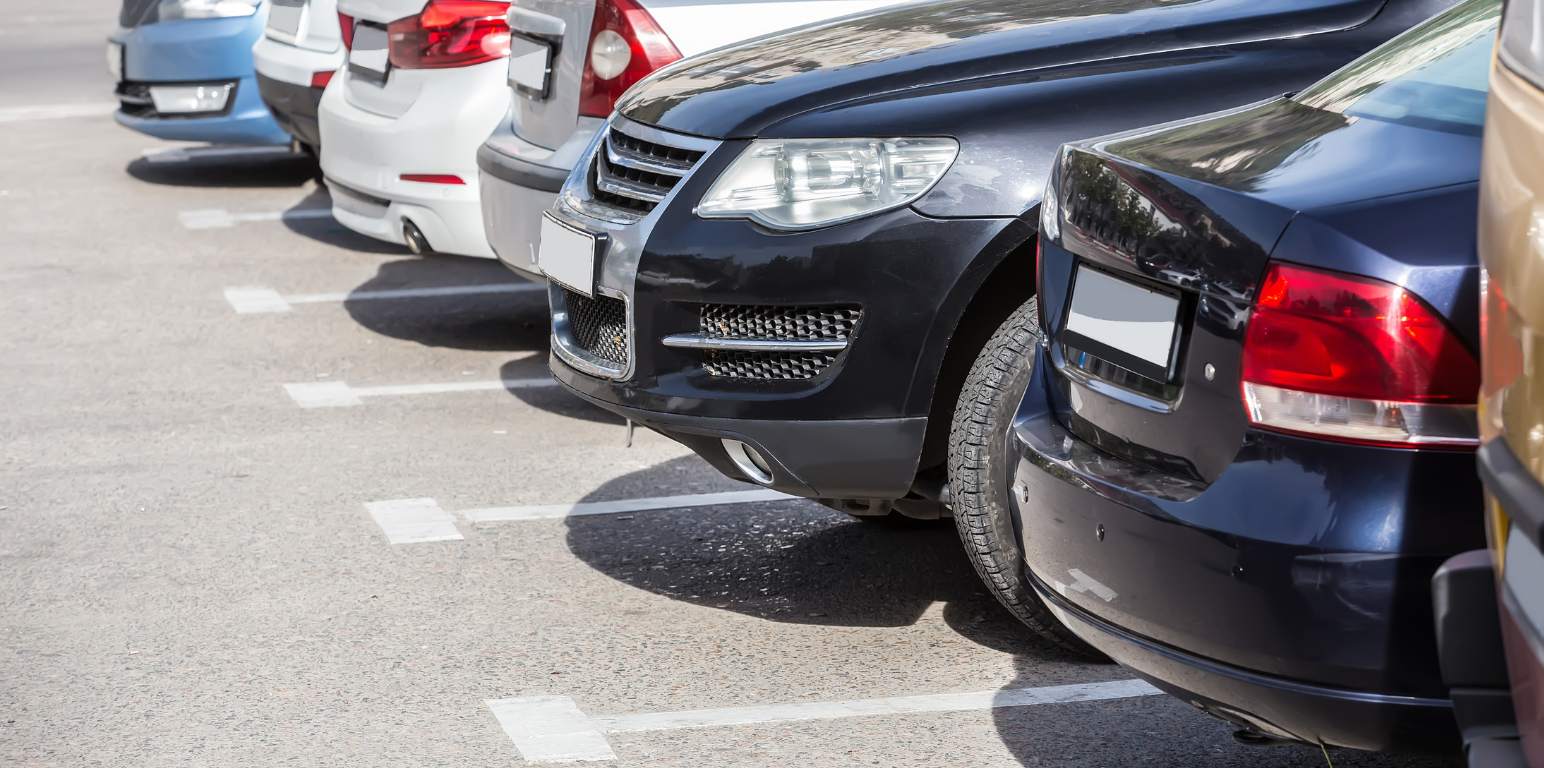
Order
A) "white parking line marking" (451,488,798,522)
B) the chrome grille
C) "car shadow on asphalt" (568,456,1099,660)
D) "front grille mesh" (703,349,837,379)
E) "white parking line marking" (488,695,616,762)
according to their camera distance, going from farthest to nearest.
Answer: "white parking line marking" (451,488,798,522) < "car shadow on asphalt" (568,456,1099,660) < the chrome grille < "front grille mesh" (703,349,837,379) < "white parking line marking" (488,695,616,762)

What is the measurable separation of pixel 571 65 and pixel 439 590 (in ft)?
5.92

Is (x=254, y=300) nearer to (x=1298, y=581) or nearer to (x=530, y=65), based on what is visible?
(x=530, y=65)

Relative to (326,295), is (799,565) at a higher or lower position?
higher

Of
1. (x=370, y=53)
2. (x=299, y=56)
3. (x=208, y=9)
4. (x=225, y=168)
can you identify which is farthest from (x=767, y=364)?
(x=225, y=168)

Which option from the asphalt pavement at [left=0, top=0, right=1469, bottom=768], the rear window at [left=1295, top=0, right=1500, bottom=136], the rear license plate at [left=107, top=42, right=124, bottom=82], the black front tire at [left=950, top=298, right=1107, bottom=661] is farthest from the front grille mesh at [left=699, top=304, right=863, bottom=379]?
the rear license plate at [left=107, top=42, right=124, bottom=82]

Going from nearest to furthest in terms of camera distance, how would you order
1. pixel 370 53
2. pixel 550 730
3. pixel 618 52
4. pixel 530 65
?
pixel 550 730 → pixel 618 52 → pixel 530 65 → pixel 370 53

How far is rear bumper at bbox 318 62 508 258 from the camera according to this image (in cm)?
613

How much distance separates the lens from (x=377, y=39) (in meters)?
6.59

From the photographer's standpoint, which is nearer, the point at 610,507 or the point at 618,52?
the point at 610,507

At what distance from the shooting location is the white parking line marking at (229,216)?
379 inches

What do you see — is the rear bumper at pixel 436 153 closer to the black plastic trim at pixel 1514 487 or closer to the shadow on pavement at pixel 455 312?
the shadow on pavement at pixel 455 312

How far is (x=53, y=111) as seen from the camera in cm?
1423

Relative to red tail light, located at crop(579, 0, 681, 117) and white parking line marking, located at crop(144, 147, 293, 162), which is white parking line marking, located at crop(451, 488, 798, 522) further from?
white parking line marking, located at crop(144, 147, 293, 162)

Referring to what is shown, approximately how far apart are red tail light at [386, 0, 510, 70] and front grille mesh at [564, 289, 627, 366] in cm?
224
